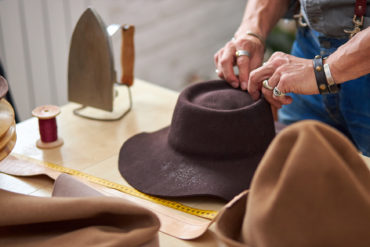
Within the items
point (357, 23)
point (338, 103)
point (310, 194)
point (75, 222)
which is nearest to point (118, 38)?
point (338, 103)

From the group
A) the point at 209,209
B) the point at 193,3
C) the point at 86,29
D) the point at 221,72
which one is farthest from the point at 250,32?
the point at 193,3

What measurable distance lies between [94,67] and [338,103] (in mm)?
799

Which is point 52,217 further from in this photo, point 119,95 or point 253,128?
point 119,95

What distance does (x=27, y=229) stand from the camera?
2.61 ft

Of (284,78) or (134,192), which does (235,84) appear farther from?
(134,192)

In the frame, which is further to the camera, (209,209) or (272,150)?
(209,209)

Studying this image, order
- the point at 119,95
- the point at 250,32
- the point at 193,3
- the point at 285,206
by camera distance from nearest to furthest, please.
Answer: the point at 285,206 → the point at 250,32 → the point at 119,95 → the point at 193,3

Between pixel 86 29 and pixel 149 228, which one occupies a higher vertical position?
pixel 86 29

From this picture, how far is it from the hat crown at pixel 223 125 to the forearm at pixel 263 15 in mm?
363

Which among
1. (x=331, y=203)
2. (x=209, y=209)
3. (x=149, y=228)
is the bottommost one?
(x=209, y=209)

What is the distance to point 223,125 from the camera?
3.50 ft

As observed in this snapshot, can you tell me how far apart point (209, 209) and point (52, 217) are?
385 millimetres

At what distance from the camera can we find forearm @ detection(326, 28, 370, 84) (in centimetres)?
101

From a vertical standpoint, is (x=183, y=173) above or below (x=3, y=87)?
below
